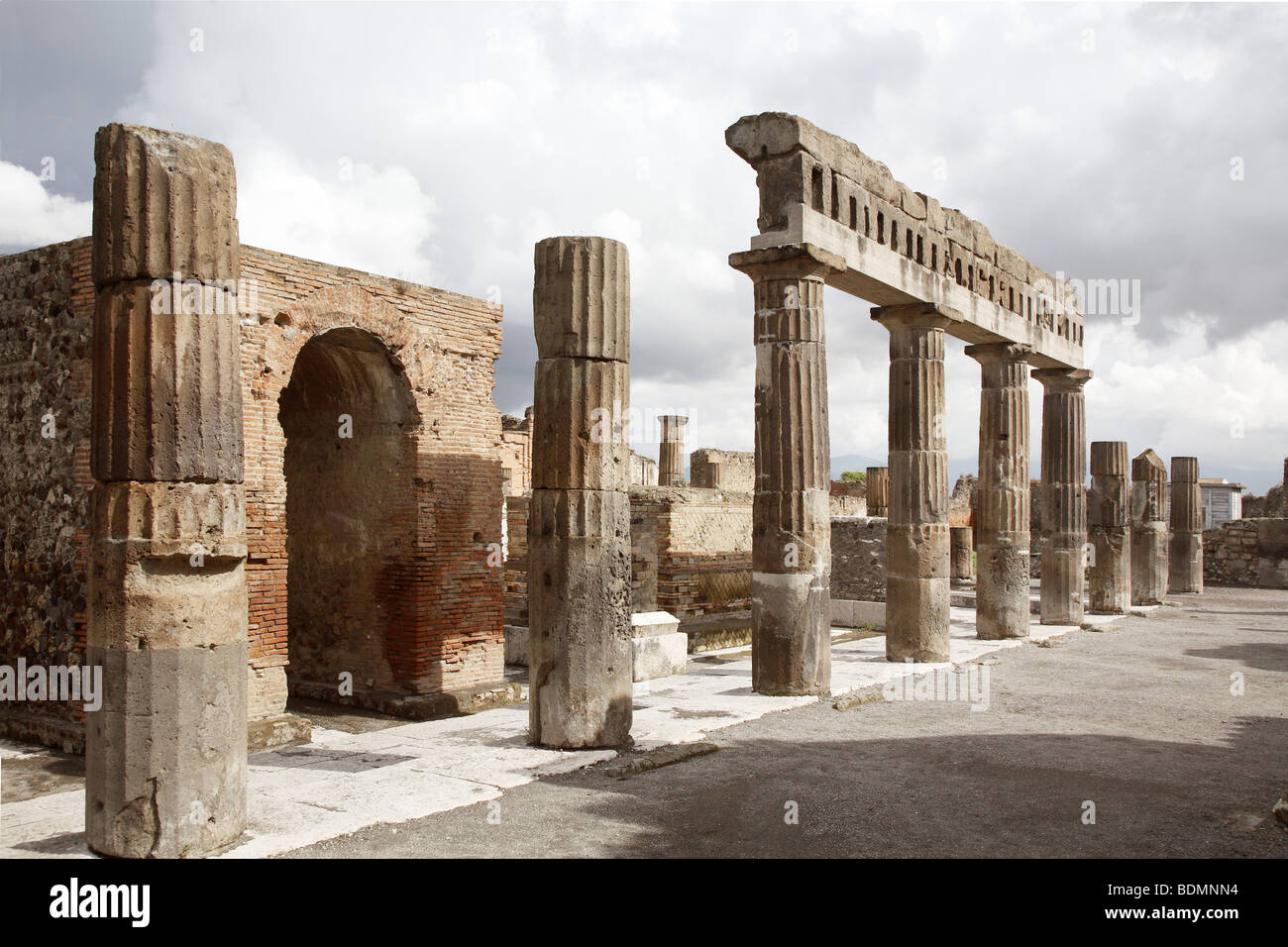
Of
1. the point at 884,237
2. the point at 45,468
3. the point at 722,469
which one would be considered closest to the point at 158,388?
the point at 45,468

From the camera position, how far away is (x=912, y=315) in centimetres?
1262

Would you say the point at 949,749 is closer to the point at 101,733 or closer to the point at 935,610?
the point at 935,610

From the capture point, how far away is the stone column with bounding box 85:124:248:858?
5.34 metres

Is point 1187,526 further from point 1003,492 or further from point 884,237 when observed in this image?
point 884,237

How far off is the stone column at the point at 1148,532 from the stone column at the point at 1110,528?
7.96ft

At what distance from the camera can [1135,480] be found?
23047 mm

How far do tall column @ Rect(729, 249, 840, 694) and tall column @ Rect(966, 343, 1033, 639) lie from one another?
566 centimetres

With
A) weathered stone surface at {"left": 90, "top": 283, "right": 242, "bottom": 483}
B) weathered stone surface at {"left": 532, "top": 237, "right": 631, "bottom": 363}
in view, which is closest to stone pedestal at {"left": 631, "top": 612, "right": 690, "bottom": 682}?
weathered stone surface at {"left": 532, "top": 237, "right": 631, "bottom": 363}

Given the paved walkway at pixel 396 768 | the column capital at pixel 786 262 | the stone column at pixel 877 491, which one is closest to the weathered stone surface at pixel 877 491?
the stone column at pixel 877 491

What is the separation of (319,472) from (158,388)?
20.2ft

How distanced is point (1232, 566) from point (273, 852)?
28.1 m
